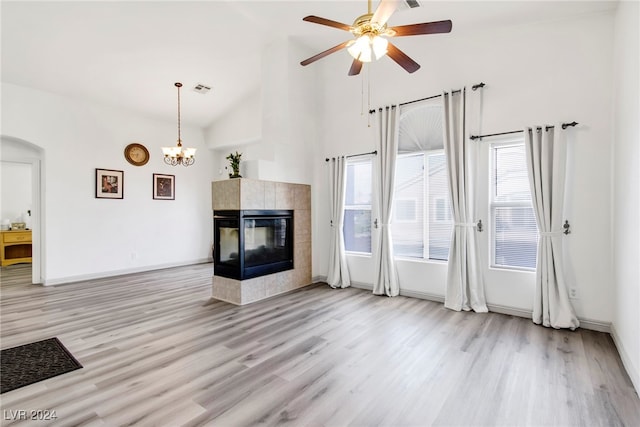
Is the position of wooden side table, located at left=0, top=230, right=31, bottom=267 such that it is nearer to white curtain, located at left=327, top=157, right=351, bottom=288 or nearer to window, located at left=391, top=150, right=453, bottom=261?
white curtain, located at left=327, top=157, right=351, bottom=288

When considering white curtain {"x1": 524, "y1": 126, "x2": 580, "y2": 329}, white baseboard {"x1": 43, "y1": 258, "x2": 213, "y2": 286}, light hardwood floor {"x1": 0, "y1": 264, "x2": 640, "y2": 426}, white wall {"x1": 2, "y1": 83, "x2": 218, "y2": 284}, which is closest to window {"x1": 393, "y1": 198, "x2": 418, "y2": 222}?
light hardwood floor {"x1": 0, "y1": 264, "x2": 640, "y2": 426}

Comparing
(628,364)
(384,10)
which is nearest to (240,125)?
(384,10)

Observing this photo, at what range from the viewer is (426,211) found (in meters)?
4.45

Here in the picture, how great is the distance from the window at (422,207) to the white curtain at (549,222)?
1.03 meters

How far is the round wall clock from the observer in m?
6.35

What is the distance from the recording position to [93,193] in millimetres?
5855

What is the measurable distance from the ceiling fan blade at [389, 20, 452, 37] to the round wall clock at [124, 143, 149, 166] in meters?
6.06

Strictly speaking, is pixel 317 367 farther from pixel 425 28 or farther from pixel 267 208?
pixel 425 28

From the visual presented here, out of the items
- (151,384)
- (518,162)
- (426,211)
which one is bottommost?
(151,384)

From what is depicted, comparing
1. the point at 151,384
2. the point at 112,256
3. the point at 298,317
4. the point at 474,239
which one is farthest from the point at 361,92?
the point at 112,256

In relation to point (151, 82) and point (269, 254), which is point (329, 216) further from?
point (151, 82)

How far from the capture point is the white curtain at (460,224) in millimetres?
3879

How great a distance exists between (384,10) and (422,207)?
2.89 metres

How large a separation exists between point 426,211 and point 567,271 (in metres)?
1.75
